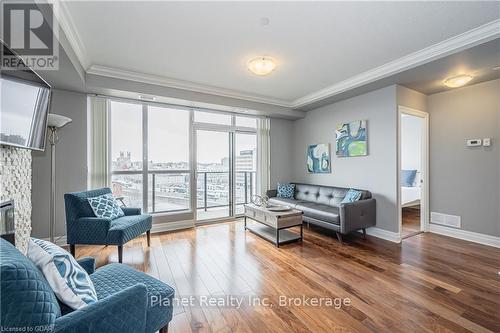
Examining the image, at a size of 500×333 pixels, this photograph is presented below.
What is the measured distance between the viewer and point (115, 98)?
12.5ft

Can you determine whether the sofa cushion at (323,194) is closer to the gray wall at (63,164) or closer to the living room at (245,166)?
the living room at (245,166)

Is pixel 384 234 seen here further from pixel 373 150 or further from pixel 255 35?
pixel 255 35

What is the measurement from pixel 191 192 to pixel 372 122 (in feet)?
11.9

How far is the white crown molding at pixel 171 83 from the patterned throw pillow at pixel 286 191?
1.92 m

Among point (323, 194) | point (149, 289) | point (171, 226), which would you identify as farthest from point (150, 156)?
point (323, 194)

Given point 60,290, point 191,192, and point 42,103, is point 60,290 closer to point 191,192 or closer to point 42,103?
point 42,103

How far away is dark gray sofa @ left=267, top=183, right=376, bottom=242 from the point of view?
3354mm

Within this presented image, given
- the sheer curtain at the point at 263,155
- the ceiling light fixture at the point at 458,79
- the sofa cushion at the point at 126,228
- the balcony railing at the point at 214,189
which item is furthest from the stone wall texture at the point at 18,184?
the ceiling light fixture at the point at 458,79

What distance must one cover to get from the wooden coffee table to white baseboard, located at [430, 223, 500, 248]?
2510 millimetres

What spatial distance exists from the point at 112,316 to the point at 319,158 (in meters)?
4.53

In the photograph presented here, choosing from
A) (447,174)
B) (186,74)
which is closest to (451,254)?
(447,174)

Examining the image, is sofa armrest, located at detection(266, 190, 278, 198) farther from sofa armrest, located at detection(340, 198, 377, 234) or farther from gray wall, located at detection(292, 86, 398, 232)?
sofa armrest, located at detection(340, 198, 377, 234)

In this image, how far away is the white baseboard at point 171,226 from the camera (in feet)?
13.5

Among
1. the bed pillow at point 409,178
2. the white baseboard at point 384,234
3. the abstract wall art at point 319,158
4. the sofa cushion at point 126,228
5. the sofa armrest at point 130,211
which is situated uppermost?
the abstract wall art at point 319,158
